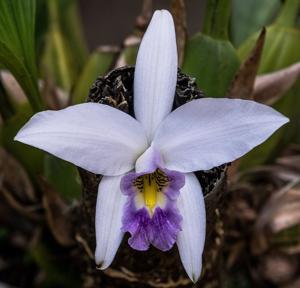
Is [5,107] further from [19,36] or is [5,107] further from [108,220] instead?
[108,220]

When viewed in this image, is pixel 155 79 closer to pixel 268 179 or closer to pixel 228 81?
pixel 228 81

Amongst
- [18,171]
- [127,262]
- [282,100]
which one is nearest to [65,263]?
[18,171]

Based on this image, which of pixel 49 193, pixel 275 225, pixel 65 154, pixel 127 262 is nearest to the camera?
pixel 65 154

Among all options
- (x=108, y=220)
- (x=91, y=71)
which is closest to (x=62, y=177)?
(x=91, y=71)

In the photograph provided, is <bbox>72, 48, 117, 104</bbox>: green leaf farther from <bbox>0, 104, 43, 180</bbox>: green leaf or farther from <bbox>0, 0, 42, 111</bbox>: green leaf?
<bbox>0, 0, 42, 111</bbox>: green leaf

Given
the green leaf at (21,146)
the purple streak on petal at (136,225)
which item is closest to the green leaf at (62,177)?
the green leaf at (21,146)

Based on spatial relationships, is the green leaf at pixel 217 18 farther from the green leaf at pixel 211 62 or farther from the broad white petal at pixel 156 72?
the broad white petal at pixel 156 72

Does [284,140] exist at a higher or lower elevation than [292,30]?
lower
